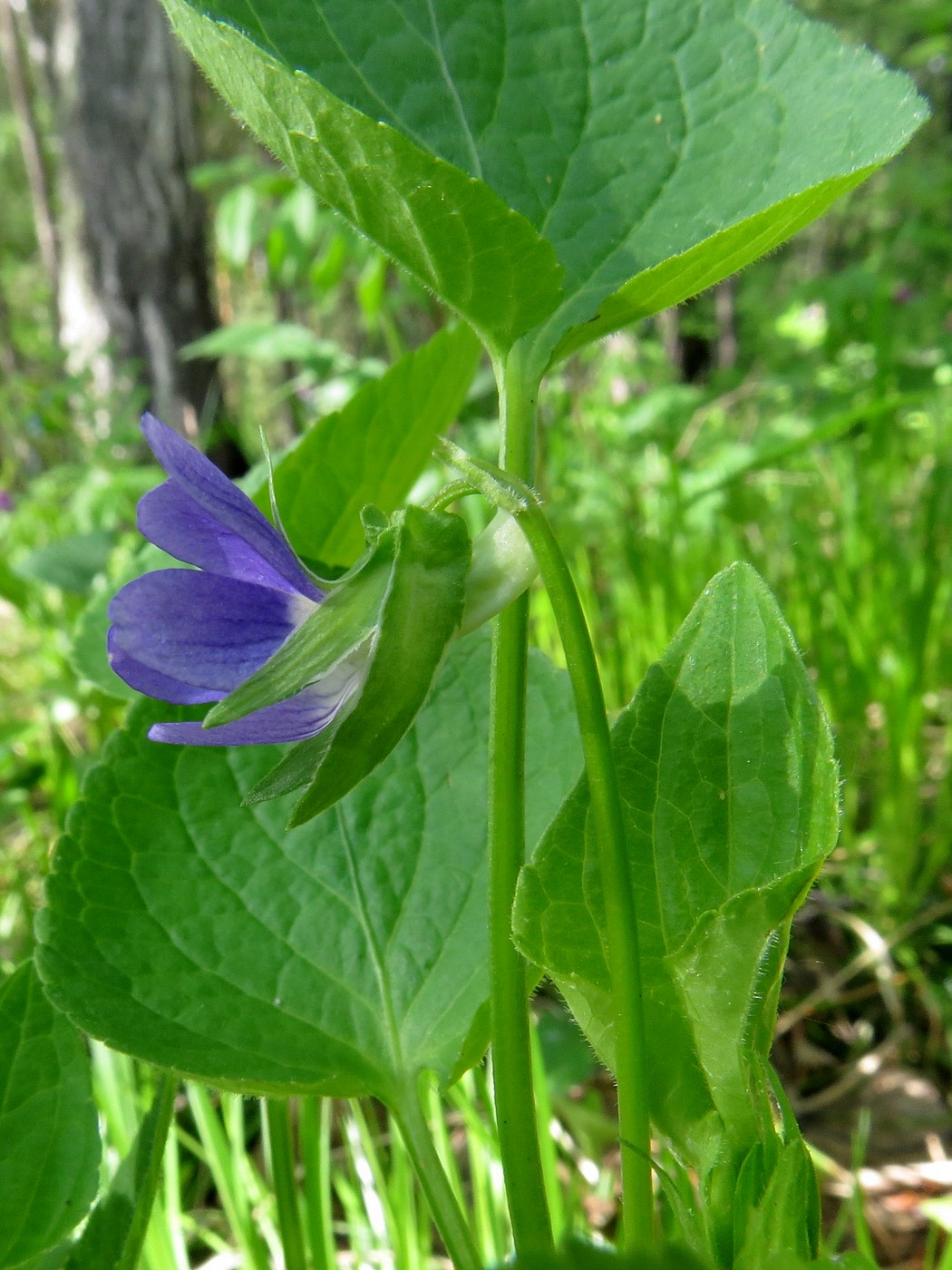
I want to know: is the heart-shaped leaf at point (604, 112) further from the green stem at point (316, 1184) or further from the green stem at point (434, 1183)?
the green stem at point (316, 1184)

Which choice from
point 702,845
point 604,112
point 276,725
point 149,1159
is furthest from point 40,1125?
point 604,112

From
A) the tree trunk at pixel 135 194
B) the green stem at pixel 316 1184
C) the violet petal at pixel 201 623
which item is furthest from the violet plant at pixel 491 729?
the tree trunk at pixel 135 194

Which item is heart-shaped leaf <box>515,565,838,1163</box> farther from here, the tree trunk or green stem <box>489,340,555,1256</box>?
the tree trunk

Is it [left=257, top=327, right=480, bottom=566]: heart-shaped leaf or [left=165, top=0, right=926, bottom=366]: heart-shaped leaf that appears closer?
[left=165, top=0, right=926, bottom=366]: heart-shaped leaf

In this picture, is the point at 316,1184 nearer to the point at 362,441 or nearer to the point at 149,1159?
Answer: the point at 149,1159

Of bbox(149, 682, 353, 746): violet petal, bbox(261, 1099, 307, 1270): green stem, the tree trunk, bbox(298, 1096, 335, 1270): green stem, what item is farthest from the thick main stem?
the tree trunk

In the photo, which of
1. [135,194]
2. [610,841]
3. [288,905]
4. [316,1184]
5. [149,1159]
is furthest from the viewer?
[135,194]

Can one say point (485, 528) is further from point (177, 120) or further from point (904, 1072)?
point (177, 120)

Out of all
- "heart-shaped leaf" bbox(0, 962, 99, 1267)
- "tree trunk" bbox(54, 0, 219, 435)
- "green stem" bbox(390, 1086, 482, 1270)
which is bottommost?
"green stem" bbox(390, 1086, 482, 1270)

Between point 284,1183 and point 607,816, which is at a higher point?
point 607,816
